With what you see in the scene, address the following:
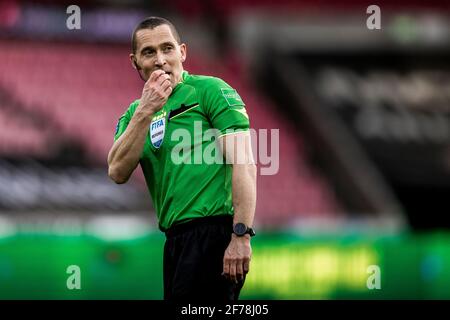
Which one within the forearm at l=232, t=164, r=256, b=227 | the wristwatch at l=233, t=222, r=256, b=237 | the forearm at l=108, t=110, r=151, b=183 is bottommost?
the wristwatch at l=233, t=222, r=256, b=237

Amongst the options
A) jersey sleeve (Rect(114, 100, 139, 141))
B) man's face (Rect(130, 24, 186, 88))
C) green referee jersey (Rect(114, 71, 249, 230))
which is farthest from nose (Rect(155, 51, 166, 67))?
jersey sleeve (Rect(114, 100, 139, 141))

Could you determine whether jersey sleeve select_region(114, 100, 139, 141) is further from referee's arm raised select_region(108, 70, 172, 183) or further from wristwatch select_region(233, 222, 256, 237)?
wristwatch select_region(233, 222, 256, 237)

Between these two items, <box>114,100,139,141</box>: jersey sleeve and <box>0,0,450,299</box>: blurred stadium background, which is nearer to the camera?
<box>114,100,139,141</box>: jersey sleeve

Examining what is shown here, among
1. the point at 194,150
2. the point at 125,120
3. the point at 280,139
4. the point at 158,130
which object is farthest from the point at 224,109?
the point at 280,139

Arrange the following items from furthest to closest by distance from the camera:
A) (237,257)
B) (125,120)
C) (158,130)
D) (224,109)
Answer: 1. (125,120)
2. (158,130)
3. (224,109)
4. (237,257)

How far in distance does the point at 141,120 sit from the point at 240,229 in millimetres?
622

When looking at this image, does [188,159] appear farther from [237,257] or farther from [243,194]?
[237,257]

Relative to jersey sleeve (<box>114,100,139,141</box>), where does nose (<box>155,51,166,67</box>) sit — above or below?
above

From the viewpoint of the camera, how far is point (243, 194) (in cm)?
448

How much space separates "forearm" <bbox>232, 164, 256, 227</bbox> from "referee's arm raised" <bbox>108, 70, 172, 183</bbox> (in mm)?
425

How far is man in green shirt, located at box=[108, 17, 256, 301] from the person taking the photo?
4.59 meters

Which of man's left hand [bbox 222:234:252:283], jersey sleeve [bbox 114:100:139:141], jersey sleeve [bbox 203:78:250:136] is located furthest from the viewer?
jersey sleeve [bbox 114:100:139:141]

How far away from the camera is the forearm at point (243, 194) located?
14.7ft

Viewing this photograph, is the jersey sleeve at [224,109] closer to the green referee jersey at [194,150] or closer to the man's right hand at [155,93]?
the green referee jersey at [194,150]
